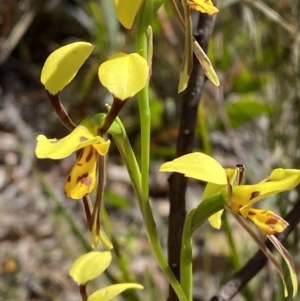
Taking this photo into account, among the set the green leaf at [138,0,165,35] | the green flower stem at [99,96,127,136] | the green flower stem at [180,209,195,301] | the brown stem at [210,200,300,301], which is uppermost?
the green leaf at [138,0,165,35]

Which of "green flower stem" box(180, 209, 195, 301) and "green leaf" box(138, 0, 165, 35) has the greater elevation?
"green leaf" box(138, 0, 165, 35)

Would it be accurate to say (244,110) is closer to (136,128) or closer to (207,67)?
(136,128)

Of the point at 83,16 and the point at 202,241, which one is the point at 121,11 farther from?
the point at 83,16

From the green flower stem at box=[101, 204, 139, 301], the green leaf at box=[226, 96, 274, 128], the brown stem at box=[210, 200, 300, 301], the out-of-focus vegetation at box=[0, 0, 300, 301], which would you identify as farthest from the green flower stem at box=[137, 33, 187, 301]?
the green leaf at box=[226, 96, 274, 128]

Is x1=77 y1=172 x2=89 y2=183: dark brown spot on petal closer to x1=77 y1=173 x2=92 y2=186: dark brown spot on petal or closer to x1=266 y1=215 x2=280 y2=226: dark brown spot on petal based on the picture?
x1=77 y1=173 x2=92 y2=186: dark brown spot on petal

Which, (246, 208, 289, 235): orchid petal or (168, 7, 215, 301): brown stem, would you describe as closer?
(246, 208, 289, 235): orchid petal

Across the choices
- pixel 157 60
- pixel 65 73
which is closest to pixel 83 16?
pixel 157 60

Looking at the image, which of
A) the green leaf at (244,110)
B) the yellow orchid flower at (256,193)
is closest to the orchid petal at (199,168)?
the yellow orchid flower at (256,193)

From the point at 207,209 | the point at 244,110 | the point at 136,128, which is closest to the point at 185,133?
the point at 207,209
